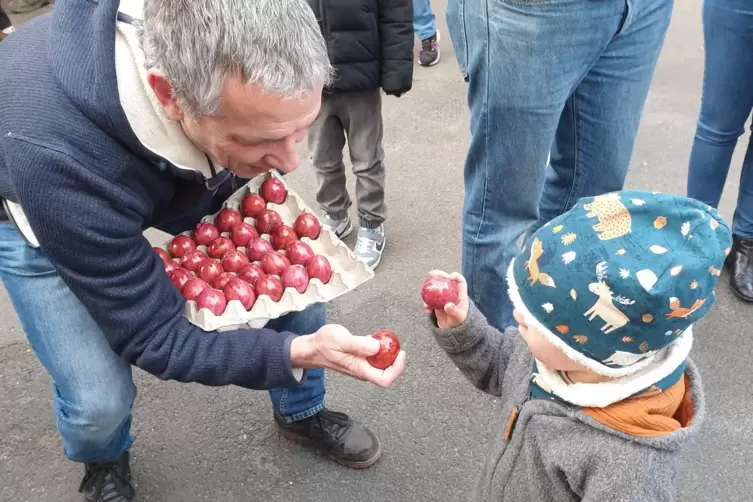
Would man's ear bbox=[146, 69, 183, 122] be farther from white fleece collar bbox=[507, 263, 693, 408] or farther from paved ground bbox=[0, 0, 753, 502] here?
paved ground bbox=[0, 0, 753, 502]

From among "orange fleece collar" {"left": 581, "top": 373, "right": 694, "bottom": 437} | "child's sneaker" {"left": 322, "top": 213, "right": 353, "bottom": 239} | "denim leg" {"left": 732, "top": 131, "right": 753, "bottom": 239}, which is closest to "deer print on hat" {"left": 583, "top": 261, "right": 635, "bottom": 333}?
"orange fleece collar" {"left": 581, "top": 373, "right": 694, "bottom": 437}

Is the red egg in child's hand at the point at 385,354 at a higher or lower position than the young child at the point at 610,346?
lower

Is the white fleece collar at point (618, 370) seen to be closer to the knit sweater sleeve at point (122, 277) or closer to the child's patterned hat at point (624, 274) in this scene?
the child's patterned hat at point (624, 274)

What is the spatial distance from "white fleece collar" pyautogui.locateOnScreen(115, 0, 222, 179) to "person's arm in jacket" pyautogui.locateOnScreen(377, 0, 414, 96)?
1.32 m

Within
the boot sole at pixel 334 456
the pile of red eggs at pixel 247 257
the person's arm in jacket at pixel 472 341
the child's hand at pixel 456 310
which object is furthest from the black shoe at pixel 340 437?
the child's hand at pixel 456 310

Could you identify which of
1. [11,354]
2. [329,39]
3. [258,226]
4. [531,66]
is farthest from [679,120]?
[11,354]

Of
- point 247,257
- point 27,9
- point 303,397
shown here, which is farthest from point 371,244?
point 27,9

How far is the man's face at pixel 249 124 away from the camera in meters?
1.38

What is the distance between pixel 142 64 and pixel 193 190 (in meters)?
0.40

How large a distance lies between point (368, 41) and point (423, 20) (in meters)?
2.27

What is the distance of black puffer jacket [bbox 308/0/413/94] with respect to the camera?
104 inches

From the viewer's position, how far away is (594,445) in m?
→ 1.23

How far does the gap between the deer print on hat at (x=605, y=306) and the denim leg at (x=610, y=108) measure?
3.44 ft

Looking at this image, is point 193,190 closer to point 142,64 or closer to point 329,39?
point 142,64
